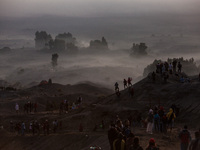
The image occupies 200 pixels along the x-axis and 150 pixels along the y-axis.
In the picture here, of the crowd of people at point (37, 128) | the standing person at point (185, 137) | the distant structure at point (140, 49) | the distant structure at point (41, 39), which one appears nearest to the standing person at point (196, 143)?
the standing person at point (185, 137)

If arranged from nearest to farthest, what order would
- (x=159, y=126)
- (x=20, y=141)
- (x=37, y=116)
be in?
1. (x=159, y=126)
2. (x=20, y=141)
3. (x=37, y=116)

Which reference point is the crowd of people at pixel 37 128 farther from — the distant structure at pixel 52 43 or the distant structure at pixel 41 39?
the distant structure at pixel 41 39

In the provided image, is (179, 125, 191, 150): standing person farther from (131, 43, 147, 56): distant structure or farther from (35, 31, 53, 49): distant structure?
(35, 31, 53, 49): distant structure

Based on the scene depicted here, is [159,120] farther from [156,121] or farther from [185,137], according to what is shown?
[185,137]

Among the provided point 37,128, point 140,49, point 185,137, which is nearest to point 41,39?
point 140,49

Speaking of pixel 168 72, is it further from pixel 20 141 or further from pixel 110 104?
pixel 20 141

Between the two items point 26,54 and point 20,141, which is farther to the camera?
point 26,54

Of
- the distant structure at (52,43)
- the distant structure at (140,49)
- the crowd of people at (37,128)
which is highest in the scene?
the distant structure at (52,43)

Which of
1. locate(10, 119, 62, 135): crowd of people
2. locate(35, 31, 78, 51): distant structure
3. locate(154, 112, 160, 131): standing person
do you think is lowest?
locate(10, 119, 62, 135): crowd of people

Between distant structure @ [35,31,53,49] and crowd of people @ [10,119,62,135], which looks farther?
distant structure @ [35,31,53,49]

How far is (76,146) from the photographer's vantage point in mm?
19234

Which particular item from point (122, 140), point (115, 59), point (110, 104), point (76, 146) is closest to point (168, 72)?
point (110, 104)

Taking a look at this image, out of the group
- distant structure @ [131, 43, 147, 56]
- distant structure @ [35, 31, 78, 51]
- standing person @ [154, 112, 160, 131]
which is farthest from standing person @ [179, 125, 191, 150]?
distant structure @ [35, 31, 78, 51]

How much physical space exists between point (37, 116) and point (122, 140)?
23.0m
